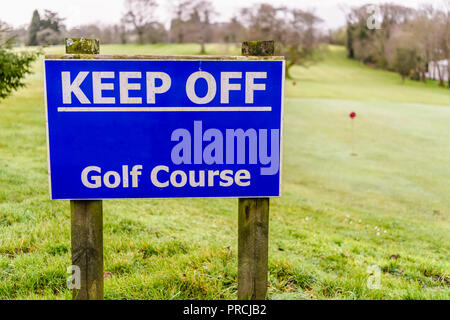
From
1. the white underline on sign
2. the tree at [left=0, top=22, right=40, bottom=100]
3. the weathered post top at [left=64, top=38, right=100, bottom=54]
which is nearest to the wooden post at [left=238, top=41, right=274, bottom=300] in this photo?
the white underline on sign

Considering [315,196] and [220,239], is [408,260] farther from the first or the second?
[315,196]

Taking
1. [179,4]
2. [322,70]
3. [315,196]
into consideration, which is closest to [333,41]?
[322,70]

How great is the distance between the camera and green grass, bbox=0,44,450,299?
9.89ft

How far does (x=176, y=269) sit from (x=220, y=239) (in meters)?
1.36

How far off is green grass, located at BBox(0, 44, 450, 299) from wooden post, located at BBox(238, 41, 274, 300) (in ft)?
0.74

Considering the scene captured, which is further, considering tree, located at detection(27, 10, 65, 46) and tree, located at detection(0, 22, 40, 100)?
tree, located at detection(0, 22, 40, 100)

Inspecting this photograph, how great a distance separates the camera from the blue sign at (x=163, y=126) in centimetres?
246

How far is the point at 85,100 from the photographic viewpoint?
246 cm

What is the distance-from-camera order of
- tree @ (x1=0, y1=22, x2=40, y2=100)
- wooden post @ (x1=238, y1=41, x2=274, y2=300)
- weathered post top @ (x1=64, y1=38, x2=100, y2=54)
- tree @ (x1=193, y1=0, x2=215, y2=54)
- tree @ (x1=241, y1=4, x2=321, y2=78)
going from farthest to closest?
tree @ (x1=193, y1=0, x2=215, y2=54)
tree @ (x1=241, y1=4, x2=321, y2=78)
tree @ (x1=0, y1=22, x2=40, y2=100)
wooden post @ (x1=238, y1=41, x2=274, y2=300)
weathered post top @ (x1=64, y1=38, x2=100, y2=54)

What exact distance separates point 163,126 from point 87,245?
2.69ft

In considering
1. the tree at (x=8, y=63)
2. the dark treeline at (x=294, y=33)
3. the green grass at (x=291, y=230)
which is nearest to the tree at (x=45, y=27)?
the tree at (x=8, y=63)

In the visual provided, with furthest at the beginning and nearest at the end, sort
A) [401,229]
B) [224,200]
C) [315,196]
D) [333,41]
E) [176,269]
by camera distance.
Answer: [333,41] < [315,196] < [224,200] < [401,229] < [176,269]

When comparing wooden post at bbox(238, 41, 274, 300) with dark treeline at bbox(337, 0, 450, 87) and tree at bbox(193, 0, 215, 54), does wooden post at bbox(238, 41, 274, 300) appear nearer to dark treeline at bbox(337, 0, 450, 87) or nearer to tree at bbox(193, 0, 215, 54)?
dark treeline at bbox(337, 0, 450, 87)

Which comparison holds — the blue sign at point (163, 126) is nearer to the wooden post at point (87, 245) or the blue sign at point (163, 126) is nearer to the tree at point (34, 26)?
the wooden post at point (87, 245)
